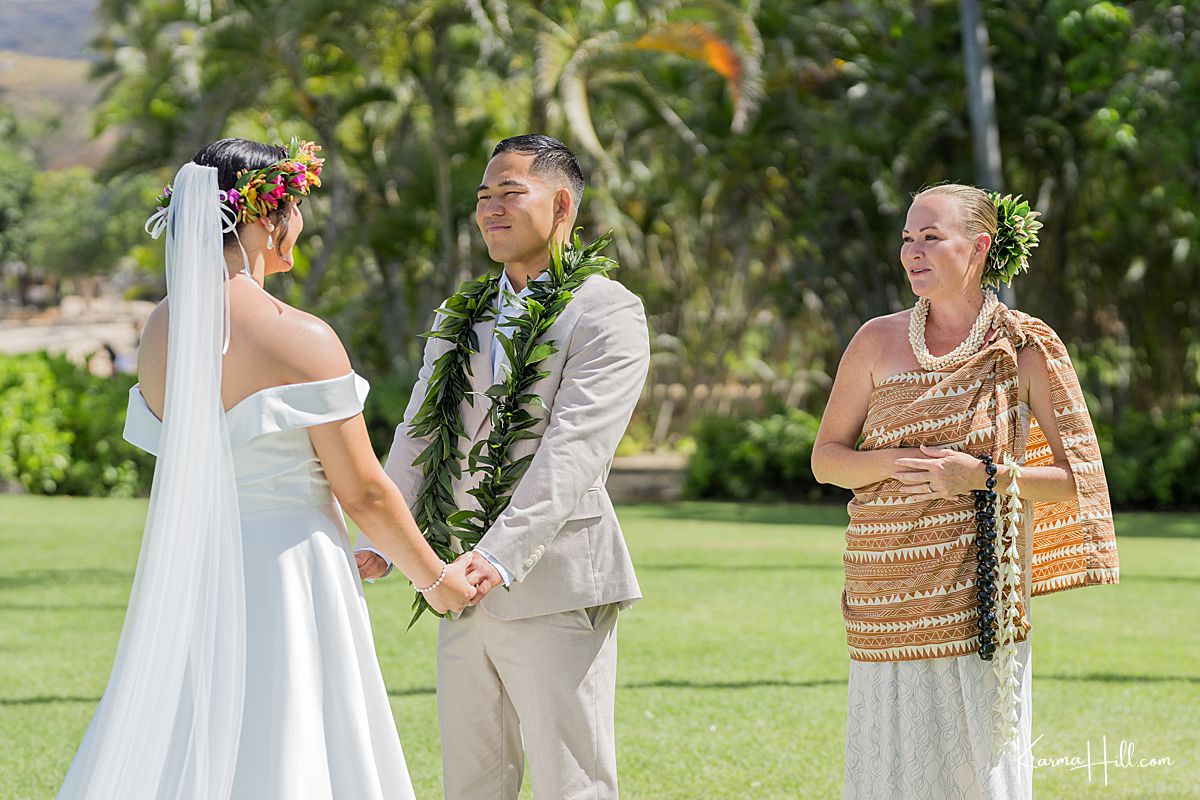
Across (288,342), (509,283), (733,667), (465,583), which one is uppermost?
(509,283)

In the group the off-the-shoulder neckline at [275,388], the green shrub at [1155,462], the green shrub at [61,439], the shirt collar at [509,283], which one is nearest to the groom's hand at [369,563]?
the off-the-shoulder neckline at [275,388]

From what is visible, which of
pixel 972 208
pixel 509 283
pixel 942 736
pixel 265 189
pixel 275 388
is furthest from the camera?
pixel 509 283

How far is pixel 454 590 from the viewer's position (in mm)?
3707

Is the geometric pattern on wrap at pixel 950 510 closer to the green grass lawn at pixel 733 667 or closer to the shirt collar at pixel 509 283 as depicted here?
the shirt collar at pixel 509 283

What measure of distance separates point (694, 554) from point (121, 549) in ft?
18.2

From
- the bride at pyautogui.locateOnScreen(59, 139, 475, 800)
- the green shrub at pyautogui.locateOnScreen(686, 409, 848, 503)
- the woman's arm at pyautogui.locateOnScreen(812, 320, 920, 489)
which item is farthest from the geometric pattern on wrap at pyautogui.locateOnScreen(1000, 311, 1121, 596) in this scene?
the green shrub at pyautogui.locateOnScreen(686, 409, 848, 503)

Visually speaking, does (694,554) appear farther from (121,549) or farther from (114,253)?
(114,253)

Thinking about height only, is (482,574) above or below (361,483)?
below

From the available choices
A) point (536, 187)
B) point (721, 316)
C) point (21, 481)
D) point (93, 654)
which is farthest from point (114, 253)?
point (536, 187)

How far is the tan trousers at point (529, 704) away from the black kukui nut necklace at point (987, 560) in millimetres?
1009

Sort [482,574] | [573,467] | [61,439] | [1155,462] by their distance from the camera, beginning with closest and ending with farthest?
[482,574]
[573,467]
[1155,462]
[61,439]

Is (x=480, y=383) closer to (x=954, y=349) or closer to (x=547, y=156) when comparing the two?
(x=547, y=156)

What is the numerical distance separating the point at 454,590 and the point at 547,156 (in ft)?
4.04

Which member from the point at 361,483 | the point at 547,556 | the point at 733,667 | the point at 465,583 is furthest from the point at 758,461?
the point at 361,483
